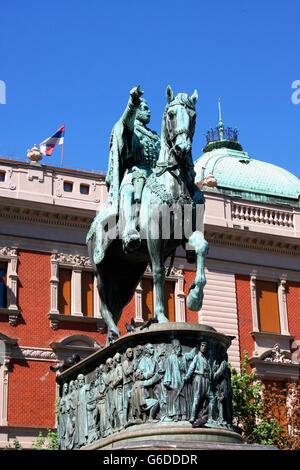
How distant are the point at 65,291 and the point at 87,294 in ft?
2.68

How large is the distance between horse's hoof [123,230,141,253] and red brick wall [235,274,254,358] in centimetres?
2303

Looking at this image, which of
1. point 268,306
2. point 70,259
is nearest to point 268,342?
point 268,306

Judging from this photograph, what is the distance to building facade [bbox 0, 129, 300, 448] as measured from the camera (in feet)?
103

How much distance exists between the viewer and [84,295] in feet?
110

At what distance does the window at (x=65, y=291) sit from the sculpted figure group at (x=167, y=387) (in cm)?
2055

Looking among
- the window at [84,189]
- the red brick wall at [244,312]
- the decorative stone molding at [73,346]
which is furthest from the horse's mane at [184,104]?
the red brick wall at [244,312]

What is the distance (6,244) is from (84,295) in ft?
11.1

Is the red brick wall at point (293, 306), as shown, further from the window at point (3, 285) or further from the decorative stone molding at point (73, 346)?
the window at point (3, 285)

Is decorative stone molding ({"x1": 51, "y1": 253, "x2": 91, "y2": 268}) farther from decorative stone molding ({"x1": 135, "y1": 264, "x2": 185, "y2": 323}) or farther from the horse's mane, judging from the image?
the horse's mane

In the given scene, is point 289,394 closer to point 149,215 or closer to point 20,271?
point 20,271

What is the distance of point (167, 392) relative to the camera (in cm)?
1148

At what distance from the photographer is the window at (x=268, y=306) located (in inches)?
1446

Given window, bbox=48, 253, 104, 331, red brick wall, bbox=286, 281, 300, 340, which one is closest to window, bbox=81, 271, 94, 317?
window, bbox=48, 253, 104, 331

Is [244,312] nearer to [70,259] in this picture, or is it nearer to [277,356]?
[277,356]
